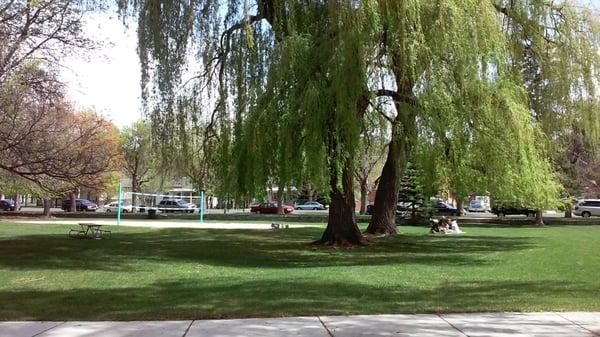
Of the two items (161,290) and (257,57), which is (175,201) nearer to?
(257,57)

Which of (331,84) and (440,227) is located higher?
(331,84)

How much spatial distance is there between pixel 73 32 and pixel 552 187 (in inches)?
625

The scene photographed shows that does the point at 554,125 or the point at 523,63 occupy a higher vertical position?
the point at 523,63

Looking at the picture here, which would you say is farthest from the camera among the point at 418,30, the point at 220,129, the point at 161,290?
the point at 220,129

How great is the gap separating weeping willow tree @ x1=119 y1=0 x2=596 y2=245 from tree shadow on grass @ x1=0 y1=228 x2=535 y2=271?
2038mm

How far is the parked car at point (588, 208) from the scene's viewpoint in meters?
56.2

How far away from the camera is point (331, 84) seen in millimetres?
14266

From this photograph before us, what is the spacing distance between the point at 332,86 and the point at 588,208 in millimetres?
50178

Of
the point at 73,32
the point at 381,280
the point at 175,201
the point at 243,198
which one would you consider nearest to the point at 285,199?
the point at 243,198

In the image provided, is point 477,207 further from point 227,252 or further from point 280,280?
point 280,280

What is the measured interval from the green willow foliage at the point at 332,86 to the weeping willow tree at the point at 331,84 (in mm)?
30

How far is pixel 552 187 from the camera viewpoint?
19625 millimetres

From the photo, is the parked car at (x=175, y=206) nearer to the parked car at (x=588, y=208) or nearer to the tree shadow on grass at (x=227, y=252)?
the tree shadow on grass at (x=227, y=252)

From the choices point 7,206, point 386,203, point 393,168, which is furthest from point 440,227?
point 7,206
